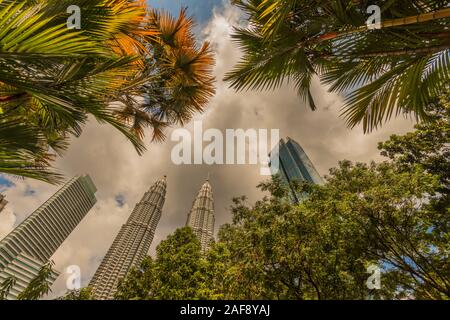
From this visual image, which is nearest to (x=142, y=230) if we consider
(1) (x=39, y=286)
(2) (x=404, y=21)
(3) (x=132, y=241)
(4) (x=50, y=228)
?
(3) (x=132, y=241)

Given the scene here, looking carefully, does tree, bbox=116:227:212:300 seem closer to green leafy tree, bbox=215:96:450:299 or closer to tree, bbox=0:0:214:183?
green leafy tree, bbox=215:96:450:299

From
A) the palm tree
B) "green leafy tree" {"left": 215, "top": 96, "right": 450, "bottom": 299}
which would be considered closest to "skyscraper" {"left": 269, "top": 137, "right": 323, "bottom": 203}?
"green leafy tree" {"left": 215, "top": 96, "right": 450, "bottom": 299}

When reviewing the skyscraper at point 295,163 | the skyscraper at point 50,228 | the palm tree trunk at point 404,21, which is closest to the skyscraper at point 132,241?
the skyscraper at point 50,228

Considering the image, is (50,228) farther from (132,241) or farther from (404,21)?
(404,21)

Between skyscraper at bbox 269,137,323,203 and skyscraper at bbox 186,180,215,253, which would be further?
skyscraper at bbox 186,180,215,253

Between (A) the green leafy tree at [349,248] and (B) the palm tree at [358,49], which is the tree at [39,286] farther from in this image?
(B) the palm tree at [358,49]

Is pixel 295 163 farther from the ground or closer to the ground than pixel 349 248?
farther from the ground
